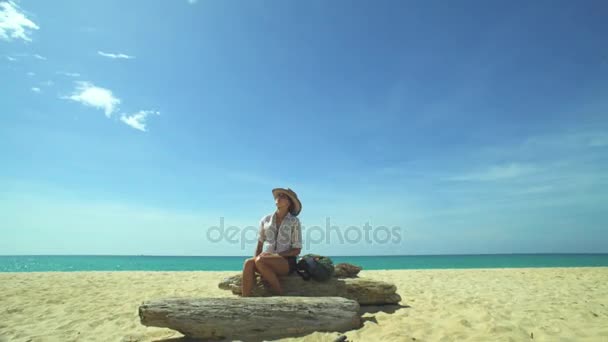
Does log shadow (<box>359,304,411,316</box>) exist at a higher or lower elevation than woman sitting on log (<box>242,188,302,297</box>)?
lower

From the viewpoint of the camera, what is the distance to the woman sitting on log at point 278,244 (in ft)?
16.9

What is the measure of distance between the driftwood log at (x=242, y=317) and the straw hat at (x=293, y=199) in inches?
76.0

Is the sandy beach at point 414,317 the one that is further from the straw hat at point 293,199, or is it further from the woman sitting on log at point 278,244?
the straw hat at point 293,199

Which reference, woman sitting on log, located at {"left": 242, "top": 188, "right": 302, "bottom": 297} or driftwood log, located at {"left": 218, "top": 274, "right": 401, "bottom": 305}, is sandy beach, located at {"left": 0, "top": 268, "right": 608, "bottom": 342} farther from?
woman sitting on log, located at {"left": 242, "top": 188, "right": 302, "bottom": 297}

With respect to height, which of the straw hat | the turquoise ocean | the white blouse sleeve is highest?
the straw hat

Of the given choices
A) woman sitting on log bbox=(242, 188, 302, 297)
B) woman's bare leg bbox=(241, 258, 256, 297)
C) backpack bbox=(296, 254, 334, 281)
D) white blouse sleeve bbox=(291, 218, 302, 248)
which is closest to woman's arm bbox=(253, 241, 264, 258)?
woman sitting on log bbox=(242, 188, 302, 297)

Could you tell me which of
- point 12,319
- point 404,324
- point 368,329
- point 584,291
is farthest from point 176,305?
point 584,291

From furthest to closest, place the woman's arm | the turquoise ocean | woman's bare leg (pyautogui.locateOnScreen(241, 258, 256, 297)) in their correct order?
the turquoise ocean < the woman's arm < woman's bare leg (pyautogui.locateOnScreen(241, 258, 256, 297))

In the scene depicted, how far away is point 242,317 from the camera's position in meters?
4.04

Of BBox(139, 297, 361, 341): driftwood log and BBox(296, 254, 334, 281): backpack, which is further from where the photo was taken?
BBox(296, 254, 334, 281): backpack

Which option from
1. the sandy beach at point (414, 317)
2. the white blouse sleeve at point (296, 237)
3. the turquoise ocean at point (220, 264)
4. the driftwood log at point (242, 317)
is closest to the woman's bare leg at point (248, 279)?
the white blouse sleeve at point (296, 237)

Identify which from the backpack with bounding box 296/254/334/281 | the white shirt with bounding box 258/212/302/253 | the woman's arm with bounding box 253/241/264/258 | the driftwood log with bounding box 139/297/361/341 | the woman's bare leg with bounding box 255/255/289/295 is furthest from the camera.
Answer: the woman's arm with bounding box 253/241/264/258

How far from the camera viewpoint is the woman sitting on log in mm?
5156

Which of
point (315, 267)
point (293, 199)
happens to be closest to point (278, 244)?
point (315, 267)
